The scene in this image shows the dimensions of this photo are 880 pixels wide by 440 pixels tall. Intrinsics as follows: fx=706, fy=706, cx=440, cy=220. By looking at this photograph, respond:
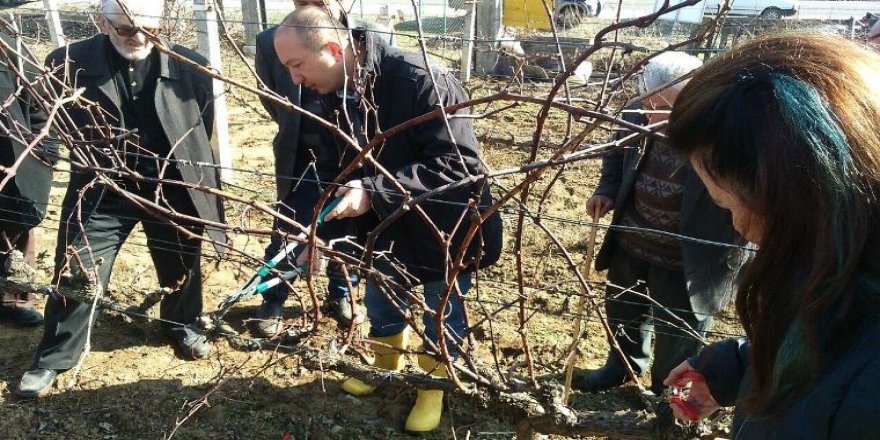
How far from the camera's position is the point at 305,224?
3408mm

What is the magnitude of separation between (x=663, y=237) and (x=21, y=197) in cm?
300

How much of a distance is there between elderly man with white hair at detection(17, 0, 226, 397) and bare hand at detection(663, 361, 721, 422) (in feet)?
6.56

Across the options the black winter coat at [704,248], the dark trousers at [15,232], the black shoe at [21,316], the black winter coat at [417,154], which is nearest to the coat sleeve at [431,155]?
the black winter coat at [417,154]

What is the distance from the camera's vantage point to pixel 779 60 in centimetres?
96

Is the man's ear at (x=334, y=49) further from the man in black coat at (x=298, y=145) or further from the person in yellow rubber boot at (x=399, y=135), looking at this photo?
the man in black coat at (x=298, y=145)

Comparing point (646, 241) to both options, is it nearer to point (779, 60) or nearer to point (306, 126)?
point (306, 126)

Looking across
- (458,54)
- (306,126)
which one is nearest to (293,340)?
(306,126)

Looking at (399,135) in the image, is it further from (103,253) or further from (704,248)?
(103,253)

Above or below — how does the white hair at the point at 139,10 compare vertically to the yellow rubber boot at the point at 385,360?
above

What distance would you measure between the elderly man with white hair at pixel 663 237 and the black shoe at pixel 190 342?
6.60ft

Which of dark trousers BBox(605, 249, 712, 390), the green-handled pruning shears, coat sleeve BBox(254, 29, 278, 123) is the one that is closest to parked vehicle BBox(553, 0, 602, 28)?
coat sleeve BBox(254, 29, 278, 123)

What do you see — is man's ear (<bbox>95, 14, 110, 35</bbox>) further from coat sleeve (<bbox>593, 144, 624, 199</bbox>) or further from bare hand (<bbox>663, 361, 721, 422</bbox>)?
bare hand (<bbox>663, 361, 721, 422</bbox>)

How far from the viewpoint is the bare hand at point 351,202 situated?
2342 mm

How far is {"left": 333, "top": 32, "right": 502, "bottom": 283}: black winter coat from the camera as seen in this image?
2.38 metres
